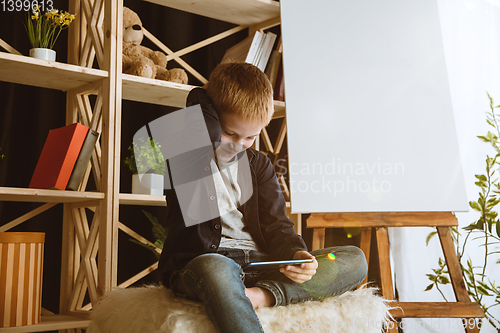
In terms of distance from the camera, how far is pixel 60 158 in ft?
4.38

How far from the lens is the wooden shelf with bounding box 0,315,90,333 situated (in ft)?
3.96

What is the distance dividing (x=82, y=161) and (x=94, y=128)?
0.56ft

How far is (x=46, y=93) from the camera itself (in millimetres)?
1621

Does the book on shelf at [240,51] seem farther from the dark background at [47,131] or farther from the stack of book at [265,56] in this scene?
the dark background at [47,131]

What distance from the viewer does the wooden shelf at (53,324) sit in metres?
1.21

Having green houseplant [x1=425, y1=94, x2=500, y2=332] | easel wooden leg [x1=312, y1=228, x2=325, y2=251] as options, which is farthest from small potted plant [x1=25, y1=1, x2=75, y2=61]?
green houseplant [x1=425, y1=94, x2=500, y2=332]

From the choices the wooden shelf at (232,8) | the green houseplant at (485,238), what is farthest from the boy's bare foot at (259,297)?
the wooden shelf at (232,8)

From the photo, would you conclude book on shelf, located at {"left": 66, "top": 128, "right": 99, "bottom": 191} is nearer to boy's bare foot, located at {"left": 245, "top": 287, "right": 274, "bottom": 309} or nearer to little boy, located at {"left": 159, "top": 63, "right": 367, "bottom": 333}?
little boy, located at {"left": 159, "top": 63, "right": 367, "bottom": 333}

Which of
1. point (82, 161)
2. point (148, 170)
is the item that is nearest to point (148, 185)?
point (148, 170)

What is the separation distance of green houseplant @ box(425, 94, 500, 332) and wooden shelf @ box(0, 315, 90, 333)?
1436 mm

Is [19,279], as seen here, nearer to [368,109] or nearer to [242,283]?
[242,283]

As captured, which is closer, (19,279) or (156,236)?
(19,279)

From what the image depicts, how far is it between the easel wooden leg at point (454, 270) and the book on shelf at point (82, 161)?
1292mm

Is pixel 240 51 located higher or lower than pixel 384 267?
higher
